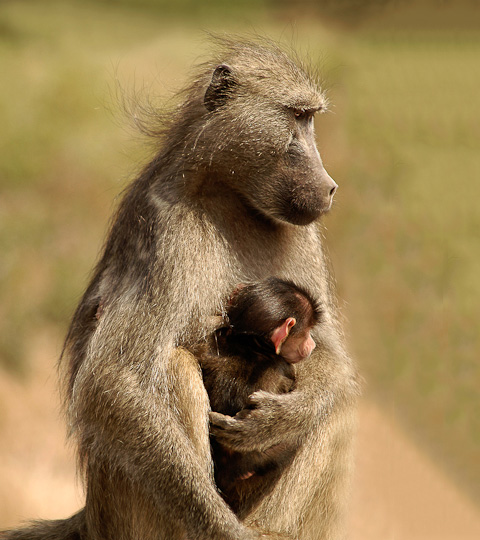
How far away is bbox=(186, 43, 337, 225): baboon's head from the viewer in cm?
325

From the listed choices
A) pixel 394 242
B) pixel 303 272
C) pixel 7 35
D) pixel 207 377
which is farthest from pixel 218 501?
pixel 7 35

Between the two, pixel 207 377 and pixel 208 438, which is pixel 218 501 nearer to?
pixel 208 438

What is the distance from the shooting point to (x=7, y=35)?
39.6ft

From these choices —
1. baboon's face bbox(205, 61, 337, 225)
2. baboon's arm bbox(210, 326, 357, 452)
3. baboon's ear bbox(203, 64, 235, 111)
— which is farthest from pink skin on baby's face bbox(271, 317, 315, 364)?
baboon's ear bbox(203, 64, 235, 111)

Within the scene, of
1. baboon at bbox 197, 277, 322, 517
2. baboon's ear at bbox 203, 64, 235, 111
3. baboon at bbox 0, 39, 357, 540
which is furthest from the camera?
baboon's ear at bbox 203, 64, 235, 111

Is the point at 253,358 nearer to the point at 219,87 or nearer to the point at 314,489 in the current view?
the point at 314,489

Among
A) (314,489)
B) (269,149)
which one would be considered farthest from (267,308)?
(314,489)

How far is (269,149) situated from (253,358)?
34.8 inches

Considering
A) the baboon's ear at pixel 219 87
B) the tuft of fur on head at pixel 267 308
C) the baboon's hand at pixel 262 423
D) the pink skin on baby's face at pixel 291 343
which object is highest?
the baboon's ear at pixel 219 87

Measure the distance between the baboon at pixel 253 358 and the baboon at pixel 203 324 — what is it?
0.26 ft

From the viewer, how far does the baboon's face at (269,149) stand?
3.25m

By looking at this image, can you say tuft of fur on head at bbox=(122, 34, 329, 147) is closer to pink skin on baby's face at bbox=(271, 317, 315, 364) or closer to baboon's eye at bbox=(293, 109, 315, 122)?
baboon's eye at bbox=(293, 109, 315, 122)

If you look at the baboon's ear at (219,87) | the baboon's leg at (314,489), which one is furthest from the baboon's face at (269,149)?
the baboon's leg at (314,489)

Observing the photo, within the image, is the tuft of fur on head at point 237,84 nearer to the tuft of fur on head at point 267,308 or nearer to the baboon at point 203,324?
the baboon at point 203,324
